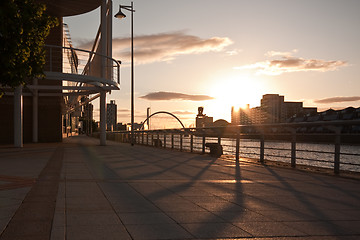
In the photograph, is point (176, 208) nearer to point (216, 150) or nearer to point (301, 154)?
point (216, 150)

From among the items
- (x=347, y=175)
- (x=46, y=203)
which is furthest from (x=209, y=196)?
(x=347, y=175)

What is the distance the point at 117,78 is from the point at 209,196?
20.2 meters

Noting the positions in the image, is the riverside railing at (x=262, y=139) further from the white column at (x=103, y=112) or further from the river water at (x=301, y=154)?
the white column at (x=103, y=112)

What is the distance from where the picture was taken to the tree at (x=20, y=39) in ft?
24.4

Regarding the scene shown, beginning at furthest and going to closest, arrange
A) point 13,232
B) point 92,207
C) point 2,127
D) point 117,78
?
1. point 2,127
2. point 117,78
3. point 92,207
4. point 13,232

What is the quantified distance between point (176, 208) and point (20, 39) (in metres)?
5.12

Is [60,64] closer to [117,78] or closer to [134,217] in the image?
A: [117,78]

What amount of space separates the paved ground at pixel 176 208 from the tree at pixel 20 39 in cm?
239

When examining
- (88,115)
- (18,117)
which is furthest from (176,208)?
(88,115)

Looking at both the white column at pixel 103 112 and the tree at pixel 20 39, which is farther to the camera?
the white column at pixel 103 112

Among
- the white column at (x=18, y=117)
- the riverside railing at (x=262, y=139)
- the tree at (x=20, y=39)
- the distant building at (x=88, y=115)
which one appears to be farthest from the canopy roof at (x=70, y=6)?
the distant building at (x=88, y=115)

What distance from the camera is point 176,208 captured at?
535 cm

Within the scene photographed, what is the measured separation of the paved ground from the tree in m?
2.39

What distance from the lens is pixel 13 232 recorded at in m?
3.96
